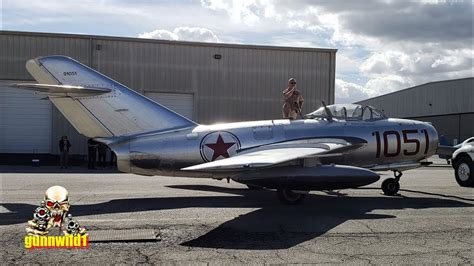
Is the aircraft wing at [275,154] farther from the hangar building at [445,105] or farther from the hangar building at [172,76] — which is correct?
the hangar building at [445,105]

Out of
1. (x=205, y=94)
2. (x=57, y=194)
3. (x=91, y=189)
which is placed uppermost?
(x=205, y=94)

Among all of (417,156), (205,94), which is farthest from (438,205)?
(205,94)

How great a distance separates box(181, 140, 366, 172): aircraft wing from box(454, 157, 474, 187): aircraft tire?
14.6ft

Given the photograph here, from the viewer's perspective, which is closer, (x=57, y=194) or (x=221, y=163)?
(x=57, y=194)

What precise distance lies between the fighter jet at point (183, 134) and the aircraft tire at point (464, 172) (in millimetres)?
2711

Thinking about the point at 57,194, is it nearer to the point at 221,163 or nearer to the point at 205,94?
the point at 221,163

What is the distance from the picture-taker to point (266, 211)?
9680 mm

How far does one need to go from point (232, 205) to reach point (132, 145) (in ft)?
9.79

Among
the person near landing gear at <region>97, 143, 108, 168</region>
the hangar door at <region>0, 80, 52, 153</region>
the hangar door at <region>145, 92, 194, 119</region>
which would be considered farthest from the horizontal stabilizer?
the hangar door at <region>0, 80, 52, 153</region>

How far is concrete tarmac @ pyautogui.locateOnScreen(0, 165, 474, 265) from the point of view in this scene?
610cm

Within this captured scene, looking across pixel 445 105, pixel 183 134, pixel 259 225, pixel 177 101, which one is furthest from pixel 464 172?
pixel 445 105

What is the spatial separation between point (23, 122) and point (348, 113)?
2168 centimetres

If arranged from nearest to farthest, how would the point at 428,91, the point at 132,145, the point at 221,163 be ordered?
the point at 221,163 → the point at 132,145 → the point at 428,91

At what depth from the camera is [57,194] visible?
20.5 feet
